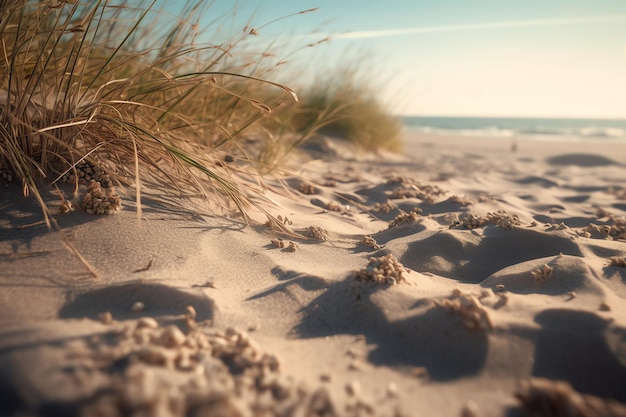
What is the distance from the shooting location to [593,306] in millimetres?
1253

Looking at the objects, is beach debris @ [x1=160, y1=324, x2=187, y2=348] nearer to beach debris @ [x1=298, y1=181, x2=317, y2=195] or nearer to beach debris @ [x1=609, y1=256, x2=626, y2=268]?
beach debris @ [x1=609, y1=256, x2=626, y2=268]

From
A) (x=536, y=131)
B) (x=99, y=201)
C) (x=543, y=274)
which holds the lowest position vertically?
(x=543, y=274)

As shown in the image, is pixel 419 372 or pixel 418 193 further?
pixel 418 193

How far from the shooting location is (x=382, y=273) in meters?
1.39

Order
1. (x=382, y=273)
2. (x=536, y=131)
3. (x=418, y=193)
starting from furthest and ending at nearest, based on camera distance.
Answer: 1. (x=536, y=131)
2. (x=418, y=193)
3. (x=382, y=273)

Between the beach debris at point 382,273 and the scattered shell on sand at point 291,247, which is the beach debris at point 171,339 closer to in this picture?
the beach debris at point 382,273

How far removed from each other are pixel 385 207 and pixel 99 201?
156cm

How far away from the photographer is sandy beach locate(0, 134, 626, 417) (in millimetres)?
855

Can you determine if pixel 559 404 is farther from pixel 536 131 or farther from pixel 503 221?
pixel 536 131

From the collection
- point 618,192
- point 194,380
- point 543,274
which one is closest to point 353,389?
point 194,380

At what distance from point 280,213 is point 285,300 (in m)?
0.84

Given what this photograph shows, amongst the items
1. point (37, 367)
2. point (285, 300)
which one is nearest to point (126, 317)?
point (37, 367)

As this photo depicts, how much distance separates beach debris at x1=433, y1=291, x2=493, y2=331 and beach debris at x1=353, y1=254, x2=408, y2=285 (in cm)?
18

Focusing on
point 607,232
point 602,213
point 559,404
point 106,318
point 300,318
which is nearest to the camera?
point 559,404
